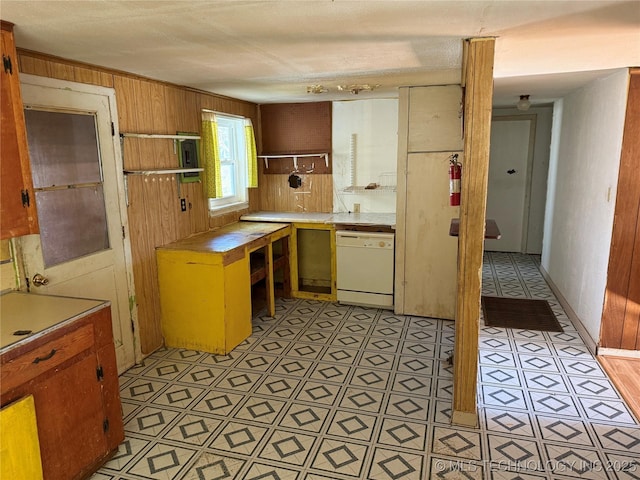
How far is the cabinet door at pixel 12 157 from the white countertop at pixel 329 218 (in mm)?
2660

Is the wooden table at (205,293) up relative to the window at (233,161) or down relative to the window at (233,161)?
down

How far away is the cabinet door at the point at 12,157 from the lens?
6.38ft

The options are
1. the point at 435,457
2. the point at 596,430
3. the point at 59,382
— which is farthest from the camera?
the point at 596,430

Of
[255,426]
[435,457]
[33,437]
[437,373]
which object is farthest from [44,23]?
[437,373]

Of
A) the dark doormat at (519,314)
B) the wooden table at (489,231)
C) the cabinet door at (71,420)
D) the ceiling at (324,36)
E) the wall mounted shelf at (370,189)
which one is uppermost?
the ceiling at (324,36)

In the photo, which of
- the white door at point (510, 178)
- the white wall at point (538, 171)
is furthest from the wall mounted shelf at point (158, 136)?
the white wall at point (538, 171)

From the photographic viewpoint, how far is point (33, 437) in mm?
1797

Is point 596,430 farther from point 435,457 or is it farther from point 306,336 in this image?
point 306,336

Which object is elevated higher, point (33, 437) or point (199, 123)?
point (199, 123)

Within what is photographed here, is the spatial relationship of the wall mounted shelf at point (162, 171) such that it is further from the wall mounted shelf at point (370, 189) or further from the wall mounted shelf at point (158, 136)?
the wall mounted shelf at point (370, 189)

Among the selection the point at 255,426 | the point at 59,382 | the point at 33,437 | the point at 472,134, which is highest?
the point at 472,134

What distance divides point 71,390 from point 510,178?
6.07 meters

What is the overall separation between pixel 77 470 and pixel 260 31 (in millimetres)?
2215

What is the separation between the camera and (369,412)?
2.67 meters
